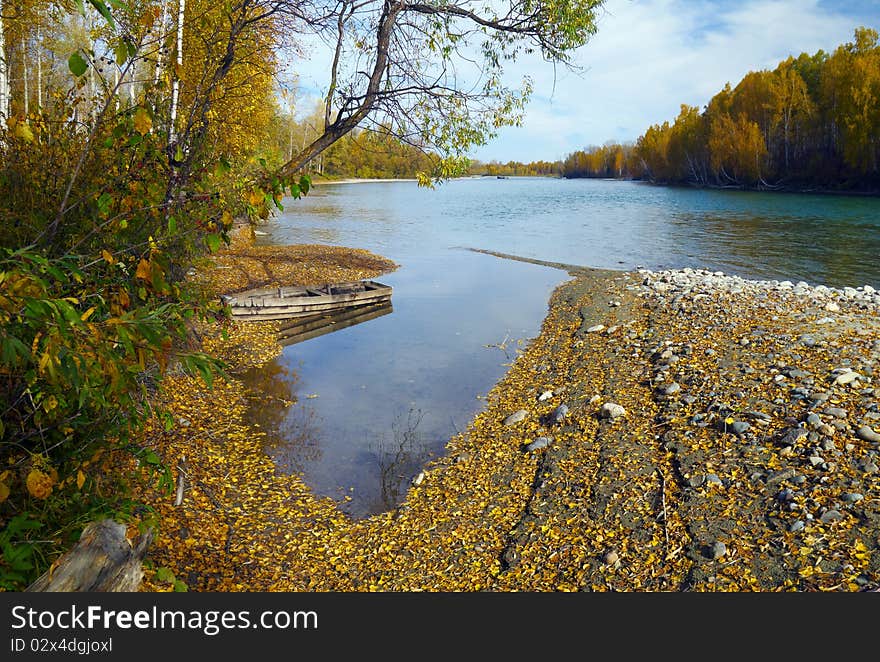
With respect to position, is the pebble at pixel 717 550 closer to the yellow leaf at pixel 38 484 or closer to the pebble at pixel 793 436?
the pebble at pixel 793 436

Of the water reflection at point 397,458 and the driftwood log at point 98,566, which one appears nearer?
the driftwood log at point 98,566

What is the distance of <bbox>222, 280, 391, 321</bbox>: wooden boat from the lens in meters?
16.8

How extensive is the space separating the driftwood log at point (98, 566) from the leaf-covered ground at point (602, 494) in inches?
19.5

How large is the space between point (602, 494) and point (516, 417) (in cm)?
313

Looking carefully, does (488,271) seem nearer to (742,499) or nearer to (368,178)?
(742,499)

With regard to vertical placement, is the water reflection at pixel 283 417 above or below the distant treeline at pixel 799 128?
below

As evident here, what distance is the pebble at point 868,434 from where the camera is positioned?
278 inches

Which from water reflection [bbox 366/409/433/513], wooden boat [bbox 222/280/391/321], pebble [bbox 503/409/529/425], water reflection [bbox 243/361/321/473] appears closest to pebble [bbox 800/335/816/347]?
pebble [bbox 503/409/529/425]

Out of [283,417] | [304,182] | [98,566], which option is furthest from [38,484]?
[283,417]

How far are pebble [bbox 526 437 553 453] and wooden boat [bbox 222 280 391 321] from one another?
991cm

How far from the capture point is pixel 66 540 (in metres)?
4.14

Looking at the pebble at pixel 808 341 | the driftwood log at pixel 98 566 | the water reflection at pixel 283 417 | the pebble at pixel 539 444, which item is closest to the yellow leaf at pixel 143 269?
the driftwood log at pixel 98 566

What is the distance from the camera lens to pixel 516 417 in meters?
10.2

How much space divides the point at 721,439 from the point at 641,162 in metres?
159
